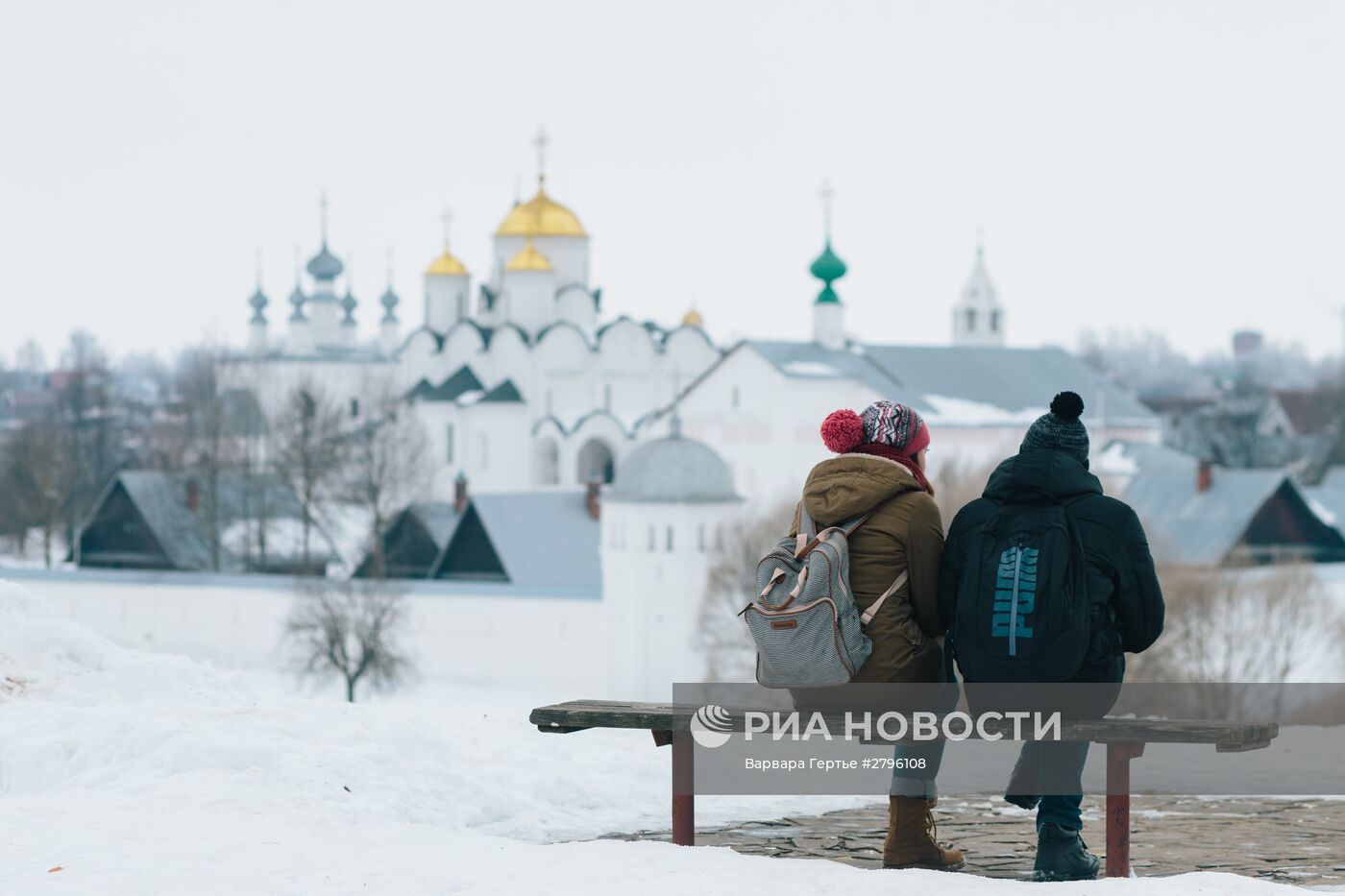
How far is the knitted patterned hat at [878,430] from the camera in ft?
20.9

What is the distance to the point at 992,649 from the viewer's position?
6.13 m

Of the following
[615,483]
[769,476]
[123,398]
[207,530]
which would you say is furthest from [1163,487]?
[123,398]

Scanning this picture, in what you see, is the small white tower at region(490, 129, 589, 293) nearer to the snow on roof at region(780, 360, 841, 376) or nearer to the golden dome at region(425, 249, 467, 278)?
the golden dome at region(425, 249, 467, 278)

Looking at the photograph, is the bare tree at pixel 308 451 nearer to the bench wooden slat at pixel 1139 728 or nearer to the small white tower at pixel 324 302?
the small white tower at pixel 324 302

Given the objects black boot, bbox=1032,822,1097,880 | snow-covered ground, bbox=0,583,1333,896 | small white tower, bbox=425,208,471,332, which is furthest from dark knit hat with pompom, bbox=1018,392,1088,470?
small white tower, bbox=425,208,471,332

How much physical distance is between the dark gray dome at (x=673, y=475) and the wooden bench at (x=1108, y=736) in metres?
30.6

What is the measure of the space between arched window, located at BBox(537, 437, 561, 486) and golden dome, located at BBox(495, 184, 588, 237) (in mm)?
6403

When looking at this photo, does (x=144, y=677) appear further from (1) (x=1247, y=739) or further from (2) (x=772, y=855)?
(1) (x=1247, y=739)

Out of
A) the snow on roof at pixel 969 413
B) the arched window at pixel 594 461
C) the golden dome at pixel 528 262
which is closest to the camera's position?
the snow on roof at pixel 969 413

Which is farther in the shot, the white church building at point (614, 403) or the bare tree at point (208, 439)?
the bare tree at point (208, 439)

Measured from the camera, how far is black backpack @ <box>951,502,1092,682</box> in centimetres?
604

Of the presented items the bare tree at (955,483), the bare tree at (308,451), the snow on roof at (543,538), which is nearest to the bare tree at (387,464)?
the bare tree at (308,451)

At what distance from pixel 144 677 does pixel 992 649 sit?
13.8 feet

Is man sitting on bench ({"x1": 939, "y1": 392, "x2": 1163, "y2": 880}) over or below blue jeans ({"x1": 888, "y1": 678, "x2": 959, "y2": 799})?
over
